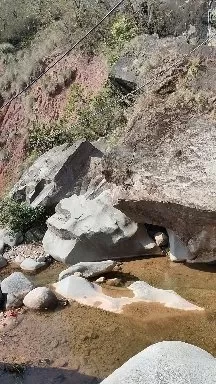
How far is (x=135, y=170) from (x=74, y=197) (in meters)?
2.56

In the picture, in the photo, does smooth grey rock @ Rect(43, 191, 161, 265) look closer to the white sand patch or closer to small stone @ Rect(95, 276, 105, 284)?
small stone @ Rect(95, 276, 105, 284)

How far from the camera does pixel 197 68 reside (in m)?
11.0

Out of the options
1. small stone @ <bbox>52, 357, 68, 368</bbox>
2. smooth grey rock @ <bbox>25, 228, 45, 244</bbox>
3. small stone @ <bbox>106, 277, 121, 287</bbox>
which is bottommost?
smooth grey rock @ <bbox>25, 228, 45, 244</bbox>

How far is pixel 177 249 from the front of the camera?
37.0 feet

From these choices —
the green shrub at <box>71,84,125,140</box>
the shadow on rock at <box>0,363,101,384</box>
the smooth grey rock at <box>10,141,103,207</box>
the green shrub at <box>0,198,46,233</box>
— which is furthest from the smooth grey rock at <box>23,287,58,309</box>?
the green shrub at <box>71,84,125,140</box>

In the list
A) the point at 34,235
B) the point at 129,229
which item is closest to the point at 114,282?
the point at 129,229

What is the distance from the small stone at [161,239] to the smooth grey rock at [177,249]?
13.3 inches

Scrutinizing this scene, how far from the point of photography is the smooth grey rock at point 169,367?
18.1ft

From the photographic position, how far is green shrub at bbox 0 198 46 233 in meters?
13.8

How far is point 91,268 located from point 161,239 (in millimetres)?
1593

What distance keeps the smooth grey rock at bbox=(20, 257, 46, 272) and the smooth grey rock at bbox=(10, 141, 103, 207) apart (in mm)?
1687

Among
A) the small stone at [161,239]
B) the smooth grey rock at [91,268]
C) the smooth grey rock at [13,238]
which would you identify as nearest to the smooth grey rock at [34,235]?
the smooth grey rock at [13,238]

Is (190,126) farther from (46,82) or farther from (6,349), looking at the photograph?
(46,82)

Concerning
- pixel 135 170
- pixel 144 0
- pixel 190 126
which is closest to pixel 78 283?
pixel 135 170
